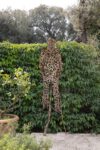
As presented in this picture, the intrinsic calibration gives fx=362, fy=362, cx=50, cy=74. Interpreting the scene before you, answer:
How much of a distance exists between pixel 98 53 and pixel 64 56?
110 cm

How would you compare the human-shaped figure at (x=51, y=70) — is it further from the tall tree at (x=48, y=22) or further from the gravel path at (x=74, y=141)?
the tall tree at (x=48, y=22)

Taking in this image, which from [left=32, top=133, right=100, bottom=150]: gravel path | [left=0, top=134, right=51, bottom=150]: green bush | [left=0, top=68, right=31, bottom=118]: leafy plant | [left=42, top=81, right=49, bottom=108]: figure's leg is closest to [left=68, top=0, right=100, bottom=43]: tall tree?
[left=42, top=81, right=49, bottom=108]: figure's leg

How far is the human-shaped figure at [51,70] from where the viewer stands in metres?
8.07

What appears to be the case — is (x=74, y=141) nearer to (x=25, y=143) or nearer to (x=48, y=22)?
(x=25, y=143)

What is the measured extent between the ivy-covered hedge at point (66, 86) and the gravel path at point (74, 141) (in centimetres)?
41

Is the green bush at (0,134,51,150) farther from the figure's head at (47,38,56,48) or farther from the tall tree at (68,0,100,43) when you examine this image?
the tall tree at (68,0,100,43)

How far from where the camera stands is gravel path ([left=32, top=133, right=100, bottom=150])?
261 inches

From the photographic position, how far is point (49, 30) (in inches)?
1227

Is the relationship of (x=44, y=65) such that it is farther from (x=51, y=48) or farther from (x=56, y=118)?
(x=56, y=118)

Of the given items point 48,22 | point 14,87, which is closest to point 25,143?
point 14,87

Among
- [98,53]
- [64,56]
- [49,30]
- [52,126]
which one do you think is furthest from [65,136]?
[49,30]

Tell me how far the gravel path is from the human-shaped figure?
0.72 metres

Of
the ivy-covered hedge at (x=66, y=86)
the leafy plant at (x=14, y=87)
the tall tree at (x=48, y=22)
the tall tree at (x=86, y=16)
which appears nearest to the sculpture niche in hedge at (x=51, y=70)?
the ivy-covered hedge at (x=66, y=86)

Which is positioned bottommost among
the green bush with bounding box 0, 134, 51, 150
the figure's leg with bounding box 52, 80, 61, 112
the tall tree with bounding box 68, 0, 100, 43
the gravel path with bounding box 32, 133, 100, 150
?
the gravel path with bounding box 32, 133, 100, 150
